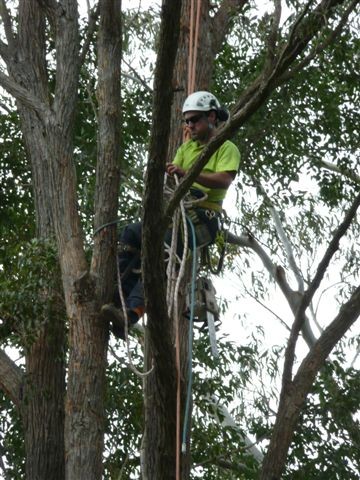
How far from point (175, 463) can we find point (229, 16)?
3.63 metres

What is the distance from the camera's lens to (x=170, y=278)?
232 inches

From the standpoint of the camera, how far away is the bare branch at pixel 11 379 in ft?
23.7

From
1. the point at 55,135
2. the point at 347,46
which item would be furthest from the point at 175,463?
the point at 347,46

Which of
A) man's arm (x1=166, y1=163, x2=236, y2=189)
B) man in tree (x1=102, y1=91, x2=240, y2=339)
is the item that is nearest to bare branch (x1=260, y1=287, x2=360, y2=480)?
man in tree (x1=102, y1=91, x2=240, y2=339)

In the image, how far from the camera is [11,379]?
286 inches

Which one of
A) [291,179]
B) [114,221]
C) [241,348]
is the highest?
[291,179]

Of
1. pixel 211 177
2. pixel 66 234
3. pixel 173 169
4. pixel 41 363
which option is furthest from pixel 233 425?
pixel 173 169

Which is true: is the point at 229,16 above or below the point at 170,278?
above

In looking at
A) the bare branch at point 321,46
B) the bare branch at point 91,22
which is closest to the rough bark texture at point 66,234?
the bare branch at point 91,22

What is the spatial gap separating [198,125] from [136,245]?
0.75m

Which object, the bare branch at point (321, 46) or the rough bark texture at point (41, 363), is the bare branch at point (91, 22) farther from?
the bare branch at point (321, 46)

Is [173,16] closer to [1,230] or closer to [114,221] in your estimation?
[114,221]

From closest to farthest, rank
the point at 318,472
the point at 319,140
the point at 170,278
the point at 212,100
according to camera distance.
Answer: the point at 170,278
the point at 212,100
the point at 318,472
the point at 319,140

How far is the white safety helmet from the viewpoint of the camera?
6352 millimetres
